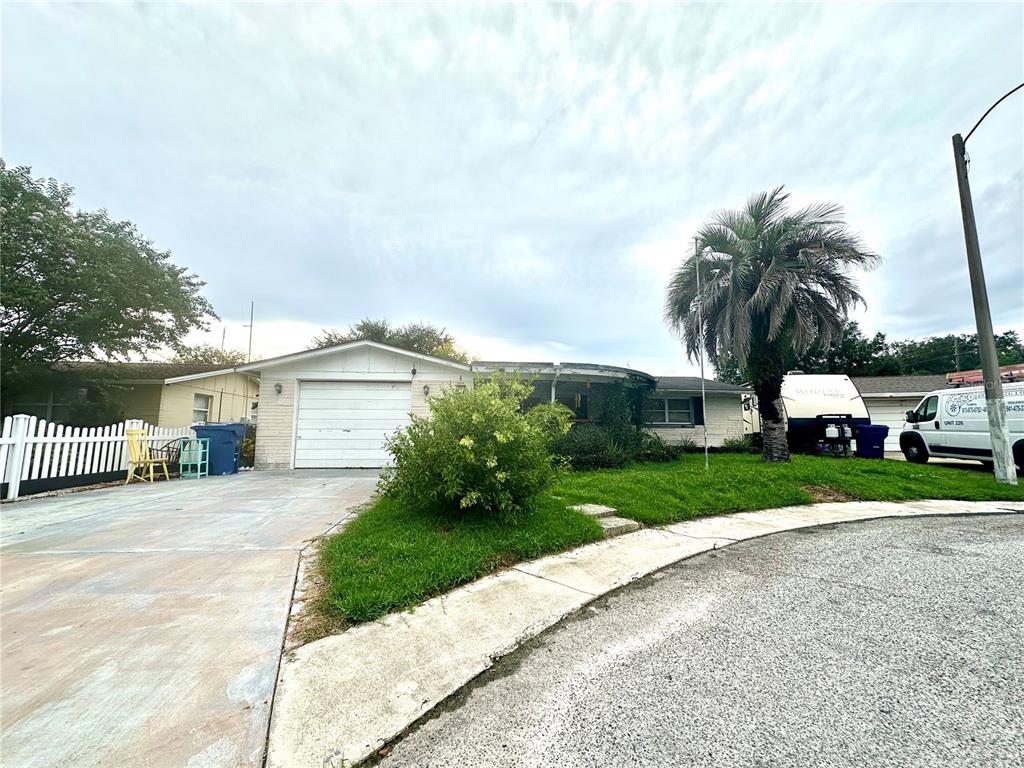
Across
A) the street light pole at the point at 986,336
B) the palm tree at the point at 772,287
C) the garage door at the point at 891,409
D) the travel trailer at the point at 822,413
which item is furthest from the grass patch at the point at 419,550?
the garage door at the point at 891,409

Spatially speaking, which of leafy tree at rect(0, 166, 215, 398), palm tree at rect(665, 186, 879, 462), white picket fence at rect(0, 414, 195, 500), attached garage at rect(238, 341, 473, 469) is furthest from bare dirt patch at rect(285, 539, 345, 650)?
leafy tree at rect(0, 166, 215, 398)

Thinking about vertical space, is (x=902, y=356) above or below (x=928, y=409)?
above

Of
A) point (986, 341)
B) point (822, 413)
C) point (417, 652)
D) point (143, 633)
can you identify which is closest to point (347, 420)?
point (143, 633)

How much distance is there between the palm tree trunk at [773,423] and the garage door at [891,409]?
10826mm

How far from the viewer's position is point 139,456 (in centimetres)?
870

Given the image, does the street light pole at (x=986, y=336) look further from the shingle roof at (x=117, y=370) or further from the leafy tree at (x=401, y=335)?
the leafy tree at (x=401, y=335)

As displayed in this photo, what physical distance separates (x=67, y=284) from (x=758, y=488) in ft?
54.6

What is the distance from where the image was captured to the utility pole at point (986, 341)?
7.82 metres

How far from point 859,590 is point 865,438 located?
11485 millimetres

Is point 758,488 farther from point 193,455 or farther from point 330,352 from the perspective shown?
point 193,455

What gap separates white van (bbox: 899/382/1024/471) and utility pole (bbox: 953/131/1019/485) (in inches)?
40.7

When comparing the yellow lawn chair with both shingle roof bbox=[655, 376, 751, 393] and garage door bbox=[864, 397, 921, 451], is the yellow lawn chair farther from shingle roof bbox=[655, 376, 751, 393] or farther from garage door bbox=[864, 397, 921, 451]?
garage door bbox=[864, 397, 921, 451]

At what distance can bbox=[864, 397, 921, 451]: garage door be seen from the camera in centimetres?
1720

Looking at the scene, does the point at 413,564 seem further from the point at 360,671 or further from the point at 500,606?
the point at 360,671
